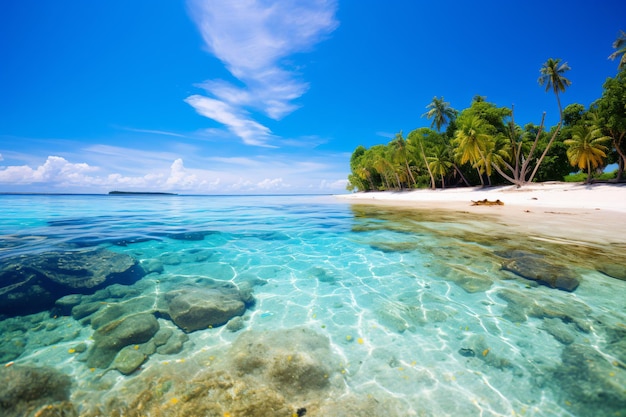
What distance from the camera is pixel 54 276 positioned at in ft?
18.3

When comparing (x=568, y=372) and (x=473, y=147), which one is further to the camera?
(x=473, y=147)

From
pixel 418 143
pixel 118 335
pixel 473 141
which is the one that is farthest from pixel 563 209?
pixel 418 143

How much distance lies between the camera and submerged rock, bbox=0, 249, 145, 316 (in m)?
4.69

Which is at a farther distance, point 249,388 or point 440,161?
point 440,161

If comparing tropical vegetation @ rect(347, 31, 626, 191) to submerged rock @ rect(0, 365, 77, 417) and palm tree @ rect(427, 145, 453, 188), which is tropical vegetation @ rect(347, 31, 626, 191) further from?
submerged rock @ rect(0, 365, 77, 417)

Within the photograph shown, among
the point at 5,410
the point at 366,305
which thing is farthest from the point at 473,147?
the point at 5,410

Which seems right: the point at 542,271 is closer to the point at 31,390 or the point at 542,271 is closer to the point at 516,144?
the point at 31,390

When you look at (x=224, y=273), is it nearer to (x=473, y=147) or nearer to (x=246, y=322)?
(x=246, y=322)

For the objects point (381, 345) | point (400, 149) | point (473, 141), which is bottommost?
point (381, 345)

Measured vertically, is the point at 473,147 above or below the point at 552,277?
above

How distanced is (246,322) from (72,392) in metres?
2.14

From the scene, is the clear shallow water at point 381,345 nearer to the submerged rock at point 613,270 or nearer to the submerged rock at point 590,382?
the submerged rock at point 590,382

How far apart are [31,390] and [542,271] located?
879 cm

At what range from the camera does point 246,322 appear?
4.28 metres
